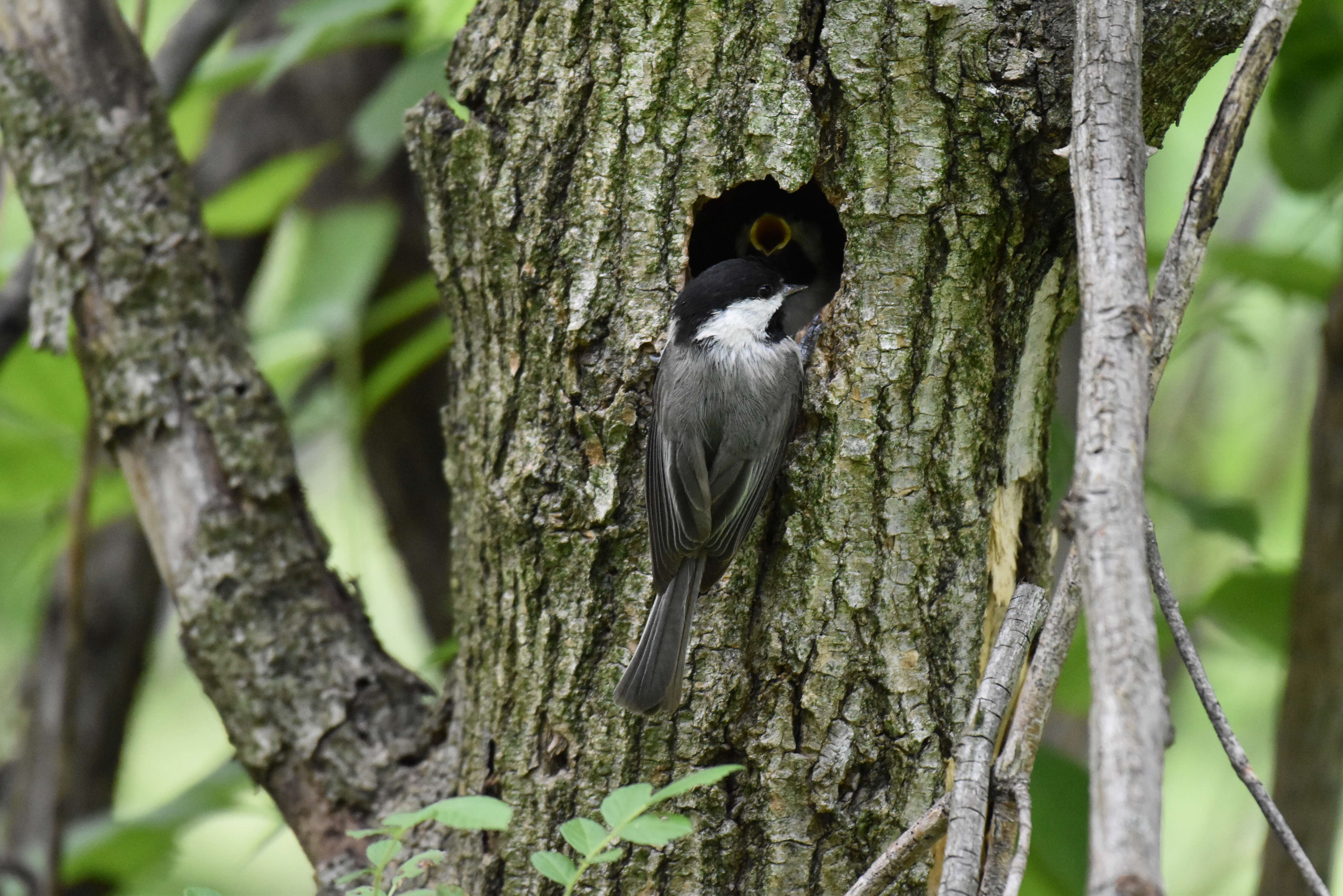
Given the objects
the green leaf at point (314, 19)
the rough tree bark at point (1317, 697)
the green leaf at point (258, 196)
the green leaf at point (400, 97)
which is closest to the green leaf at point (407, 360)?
the green leaf at point (400, 97)

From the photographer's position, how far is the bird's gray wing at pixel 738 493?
71.3 inches

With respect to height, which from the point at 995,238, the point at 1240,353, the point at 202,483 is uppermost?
the point at 1240,353

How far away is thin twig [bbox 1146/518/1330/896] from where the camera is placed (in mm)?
1210

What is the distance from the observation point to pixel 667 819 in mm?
1208

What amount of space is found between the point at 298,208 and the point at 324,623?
259 centimetres

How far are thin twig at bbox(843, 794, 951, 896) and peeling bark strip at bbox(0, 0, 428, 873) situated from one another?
1.18 meters

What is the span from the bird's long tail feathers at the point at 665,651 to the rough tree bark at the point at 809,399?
4cm

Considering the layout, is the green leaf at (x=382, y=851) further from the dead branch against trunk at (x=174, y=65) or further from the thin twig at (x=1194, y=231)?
the dead branch against trunk at (x=174, y=65)

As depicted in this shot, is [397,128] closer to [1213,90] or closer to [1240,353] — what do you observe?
[1213,90]

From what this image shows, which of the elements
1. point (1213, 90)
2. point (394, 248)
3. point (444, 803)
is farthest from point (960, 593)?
point (1213, 90)

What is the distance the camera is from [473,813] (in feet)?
3.90

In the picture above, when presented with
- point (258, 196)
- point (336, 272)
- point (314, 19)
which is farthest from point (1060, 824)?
point (258, 196)

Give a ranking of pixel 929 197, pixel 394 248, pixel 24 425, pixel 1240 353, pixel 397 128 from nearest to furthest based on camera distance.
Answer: pixel 929 197 < pixel 397 128 < pixel 24 425 < pixel 394 248 < pixel 1240 353

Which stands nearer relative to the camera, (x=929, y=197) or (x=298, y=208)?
(x=929, y=197)
